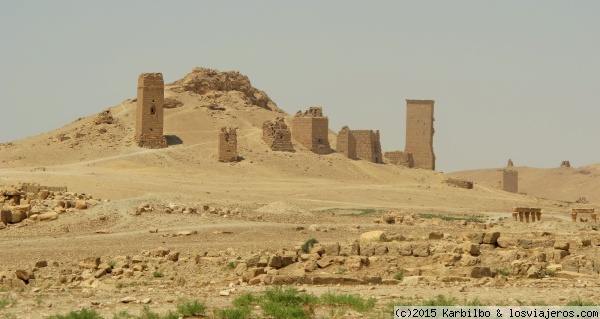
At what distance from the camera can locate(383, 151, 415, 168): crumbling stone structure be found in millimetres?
63031

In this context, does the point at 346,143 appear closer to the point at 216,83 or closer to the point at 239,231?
the point at 216,83

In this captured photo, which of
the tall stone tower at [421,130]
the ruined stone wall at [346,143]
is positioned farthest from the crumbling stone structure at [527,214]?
the tall stone tower at [421,130]

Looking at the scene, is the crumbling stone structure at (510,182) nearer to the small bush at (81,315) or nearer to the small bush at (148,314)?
the small bush at (148,314)

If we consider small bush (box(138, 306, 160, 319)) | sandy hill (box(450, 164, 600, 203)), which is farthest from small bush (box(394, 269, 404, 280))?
sandy hill (box(450, 164, 600, 203))

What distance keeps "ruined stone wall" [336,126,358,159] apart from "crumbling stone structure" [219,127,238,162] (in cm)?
757

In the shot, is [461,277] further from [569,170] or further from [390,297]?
[569,170]

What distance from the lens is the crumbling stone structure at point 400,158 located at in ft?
207

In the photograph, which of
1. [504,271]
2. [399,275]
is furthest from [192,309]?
[504,271]

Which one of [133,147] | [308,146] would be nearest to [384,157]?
[308,146]

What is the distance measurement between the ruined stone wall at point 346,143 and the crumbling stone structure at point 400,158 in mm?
4840

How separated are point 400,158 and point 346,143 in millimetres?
5910

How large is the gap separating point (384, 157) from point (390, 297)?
165ft

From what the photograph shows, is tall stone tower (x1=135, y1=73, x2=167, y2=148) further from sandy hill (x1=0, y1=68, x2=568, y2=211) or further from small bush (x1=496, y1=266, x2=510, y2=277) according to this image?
small bush (x1=496, y1=266, x2=510, y2=277)

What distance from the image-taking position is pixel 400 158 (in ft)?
207
